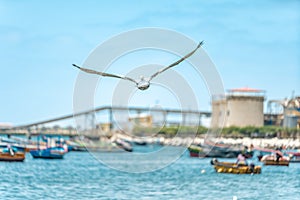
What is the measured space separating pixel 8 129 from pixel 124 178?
10870 centimetres

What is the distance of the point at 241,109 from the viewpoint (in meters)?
115

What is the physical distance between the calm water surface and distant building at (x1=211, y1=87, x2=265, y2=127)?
5865 centimetres

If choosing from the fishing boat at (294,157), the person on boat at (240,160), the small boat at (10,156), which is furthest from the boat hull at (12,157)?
the fishing boat at (294,157)

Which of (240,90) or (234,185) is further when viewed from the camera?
(240,90)

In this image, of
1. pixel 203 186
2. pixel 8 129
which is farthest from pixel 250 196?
pixel 8 129

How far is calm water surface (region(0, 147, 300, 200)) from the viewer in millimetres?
35556

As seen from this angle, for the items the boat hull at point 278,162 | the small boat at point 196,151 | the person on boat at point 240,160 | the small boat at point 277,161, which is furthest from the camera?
the small boat at point 196,151

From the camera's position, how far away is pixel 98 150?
97.9 metres

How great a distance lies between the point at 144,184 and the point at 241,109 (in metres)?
74.5

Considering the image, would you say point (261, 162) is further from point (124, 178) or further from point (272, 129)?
point (272, 129)

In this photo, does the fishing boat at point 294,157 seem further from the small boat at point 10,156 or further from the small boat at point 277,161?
the small boat at point 10,156

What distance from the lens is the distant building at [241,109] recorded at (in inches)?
4523

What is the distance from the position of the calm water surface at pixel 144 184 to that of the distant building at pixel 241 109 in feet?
192

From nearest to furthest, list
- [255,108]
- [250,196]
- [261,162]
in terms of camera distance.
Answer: [250,196] → [261,162] → [255,108]
